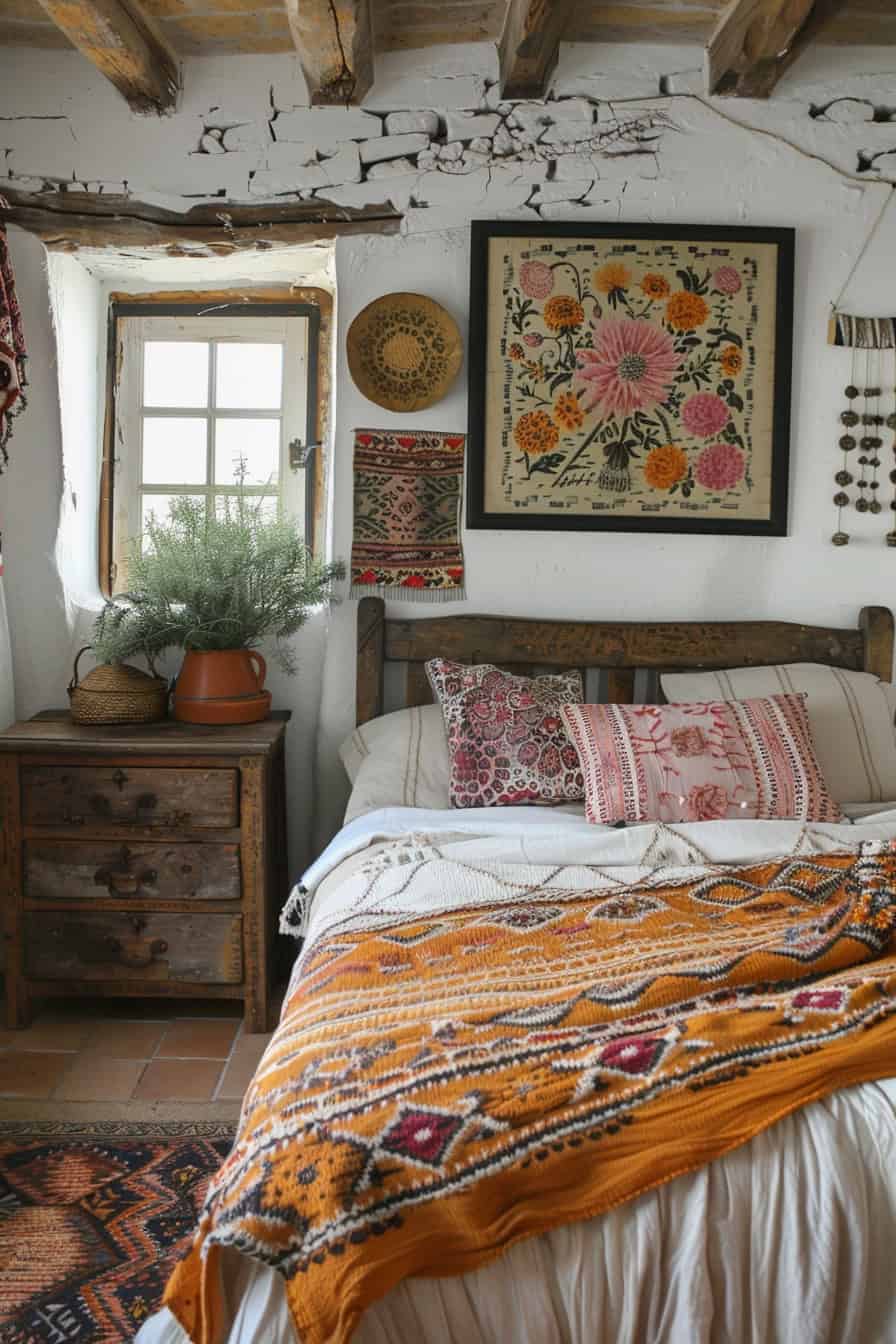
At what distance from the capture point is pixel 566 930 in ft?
5.60

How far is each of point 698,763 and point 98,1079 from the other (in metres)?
1.52

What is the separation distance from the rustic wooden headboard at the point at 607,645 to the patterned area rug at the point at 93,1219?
1246mm

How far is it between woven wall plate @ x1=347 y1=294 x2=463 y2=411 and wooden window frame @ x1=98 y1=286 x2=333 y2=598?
15.0 inches

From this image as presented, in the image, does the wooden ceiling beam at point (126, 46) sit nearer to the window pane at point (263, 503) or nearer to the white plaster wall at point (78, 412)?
the white plaster wall at point (78, 412)

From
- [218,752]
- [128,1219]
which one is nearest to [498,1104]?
[128,1219]

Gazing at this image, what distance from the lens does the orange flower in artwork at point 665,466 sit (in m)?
2.97

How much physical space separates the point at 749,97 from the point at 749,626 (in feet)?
4.75

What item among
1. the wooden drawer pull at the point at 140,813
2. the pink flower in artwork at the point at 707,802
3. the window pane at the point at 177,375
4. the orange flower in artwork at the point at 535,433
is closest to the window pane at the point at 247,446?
the window pane at the point at 177,375

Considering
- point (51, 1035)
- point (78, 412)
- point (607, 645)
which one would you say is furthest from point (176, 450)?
point (51, 1035)

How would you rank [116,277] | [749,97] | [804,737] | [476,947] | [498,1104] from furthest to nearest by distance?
[116,277] → [749,97] → [804,737] → [476,947] → [498,1104]

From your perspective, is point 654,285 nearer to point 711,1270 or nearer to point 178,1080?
point 178,1080

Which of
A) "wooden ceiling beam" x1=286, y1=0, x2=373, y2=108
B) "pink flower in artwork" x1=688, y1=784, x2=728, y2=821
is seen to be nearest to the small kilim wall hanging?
"pink flower in artwork" x1=688, y1=784, x2=728, y2=821

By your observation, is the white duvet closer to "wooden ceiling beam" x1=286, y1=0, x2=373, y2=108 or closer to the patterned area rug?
the patterned area rug

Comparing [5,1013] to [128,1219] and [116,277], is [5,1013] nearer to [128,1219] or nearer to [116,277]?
[128,1219]
